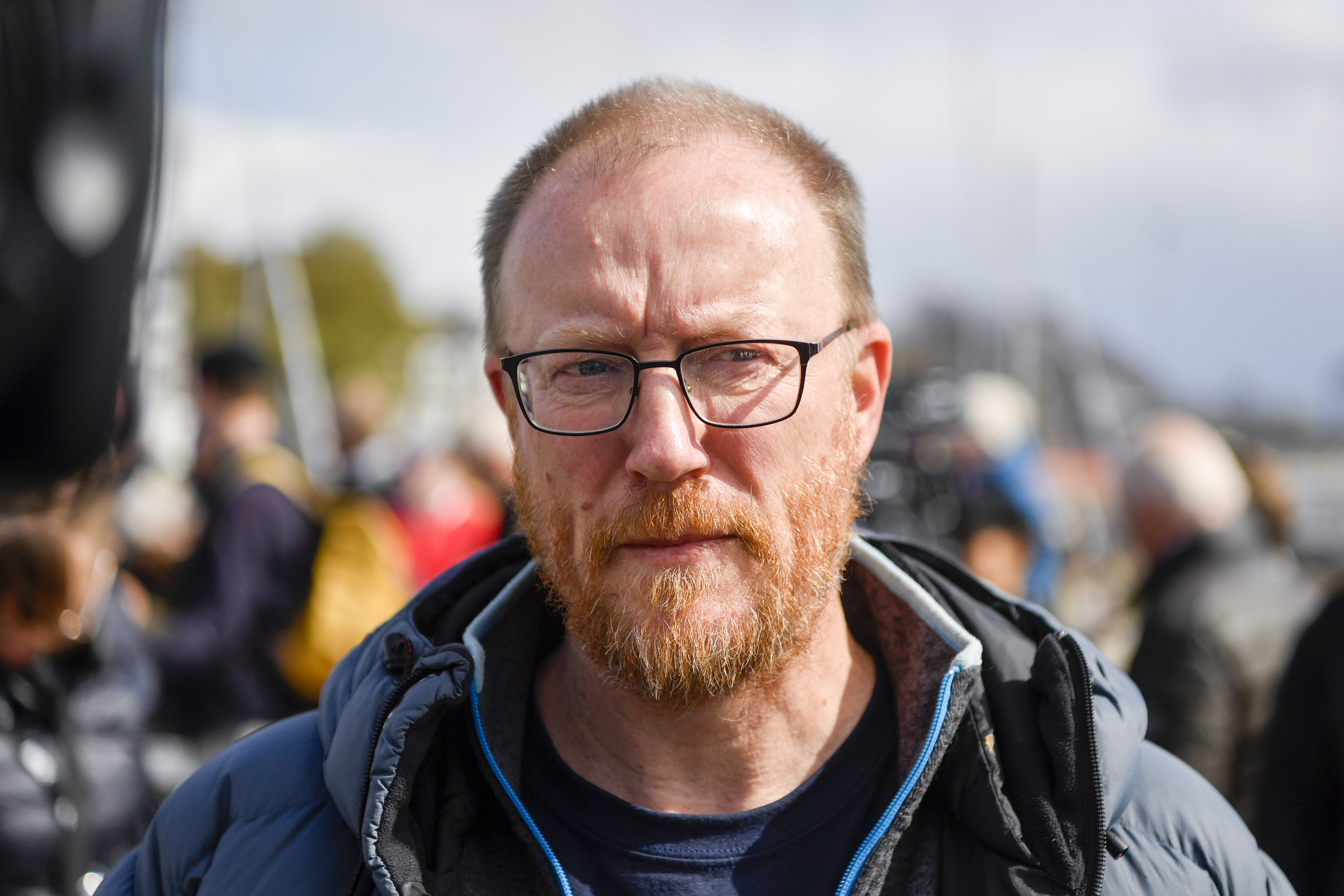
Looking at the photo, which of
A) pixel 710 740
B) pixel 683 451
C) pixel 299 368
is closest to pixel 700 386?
pixel 683 451

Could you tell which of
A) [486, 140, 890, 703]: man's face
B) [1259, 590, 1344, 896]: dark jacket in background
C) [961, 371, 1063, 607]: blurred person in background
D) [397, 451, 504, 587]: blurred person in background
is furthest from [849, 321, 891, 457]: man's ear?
[397, 451, 504, 587]: blurred person in background

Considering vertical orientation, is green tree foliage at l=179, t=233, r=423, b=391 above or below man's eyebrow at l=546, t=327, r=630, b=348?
below

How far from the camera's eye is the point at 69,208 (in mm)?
953

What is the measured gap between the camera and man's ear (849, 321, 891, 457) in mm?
1773

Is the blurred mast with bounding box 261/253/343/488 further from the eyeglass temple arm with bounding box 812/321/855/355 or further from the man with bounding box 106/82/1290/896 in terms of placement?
the eyeglass temple arm with bounding box 812/321/855/355

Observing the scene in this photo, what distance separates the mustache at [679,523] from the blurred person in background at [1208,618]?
6.79ft

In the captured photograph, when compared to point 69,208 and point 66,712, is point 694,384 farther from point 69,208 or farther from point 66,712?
point 66,712

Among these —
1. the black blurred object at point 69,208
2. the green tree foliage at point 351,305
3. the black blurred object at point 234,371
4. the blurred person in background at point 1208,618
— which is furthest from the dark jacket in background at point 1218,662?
the green tree foliage at point 351,305

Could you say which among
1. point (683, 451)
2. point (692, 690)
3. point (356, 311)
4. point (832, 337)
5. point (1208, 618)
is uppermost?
point (832, 337)

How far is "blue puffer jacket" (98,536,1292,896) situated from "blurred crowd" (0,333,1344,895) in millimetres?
459

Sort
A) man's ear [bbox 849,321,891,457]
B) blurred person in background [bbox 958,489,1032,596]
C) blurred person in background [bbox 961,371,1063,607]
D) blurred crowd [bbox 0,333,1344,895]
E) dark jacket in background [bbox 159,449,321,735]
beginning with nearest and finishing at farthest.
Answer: man's ear [bbox 849,321,891,457]
blurred crowd [bbox 0,333,1344,895]
dark jacket in background [bbox 159,449,321,735]
blurred person in background [bbox 958,489,1032,596]
blurred person in background [bbox 961,371,1063,607]

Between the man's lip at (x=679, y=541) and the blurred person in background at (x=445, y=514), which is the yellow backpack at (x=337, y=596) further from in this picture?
the man's lip at (x=679, y=541)

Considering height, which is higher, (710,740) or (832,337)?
(832,337)

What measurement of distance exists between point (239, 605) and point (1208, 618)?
3.59 metres
